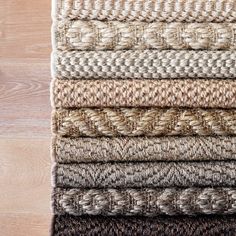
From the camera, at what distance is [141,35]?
1.59 feet

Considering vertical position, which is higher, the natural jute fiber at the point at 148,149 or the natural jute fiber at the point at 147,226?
the natural jute fiber at the point at 148,149

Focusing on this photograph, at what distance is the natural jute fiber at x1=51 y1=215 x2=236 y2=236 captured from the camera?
50 cm

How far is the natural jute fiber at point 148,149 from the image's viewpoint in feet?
1.63

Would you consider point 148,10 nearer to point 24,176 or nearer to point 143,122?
point 143,122

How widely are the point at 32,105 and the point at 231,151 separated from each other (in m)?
0.29

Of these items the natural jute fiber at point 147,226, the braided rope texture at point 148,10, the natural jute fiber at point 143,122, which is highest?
the braided rope texture at point 148,10

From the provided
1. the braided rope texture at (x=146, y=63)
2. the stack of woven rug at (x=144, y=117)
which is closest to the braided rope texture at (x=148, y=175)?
the stack of woven rug at (x=144, y=117)

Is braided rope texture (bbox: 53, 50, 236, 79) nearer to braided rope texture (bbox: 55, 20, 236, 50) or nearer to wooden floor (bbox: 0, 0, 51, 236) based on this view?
braided rope texture (bbox: 55, 20, 236, 50)

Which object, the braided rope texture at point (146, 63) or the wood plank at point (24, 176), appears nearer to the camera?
the braided rope texture at point (146, 63)

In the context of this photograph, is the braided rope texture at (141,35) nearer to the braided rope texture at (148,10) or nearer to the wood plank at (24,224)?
the braided rope texture at (148,10)

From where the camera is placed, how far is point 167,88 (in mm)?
487

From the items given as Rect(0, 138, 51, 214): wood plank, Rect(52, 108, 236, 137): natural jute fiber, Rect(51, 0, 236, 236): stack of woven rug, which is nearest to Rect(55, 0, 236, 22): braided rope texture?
Rect(51, 0, 236, 236): stack of woven rug

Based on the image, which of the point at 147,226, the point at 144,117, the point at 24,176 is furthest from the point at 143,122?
the point at 24,176

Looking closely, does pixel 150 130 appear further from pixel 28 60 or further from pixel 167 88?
pixel 28 60
